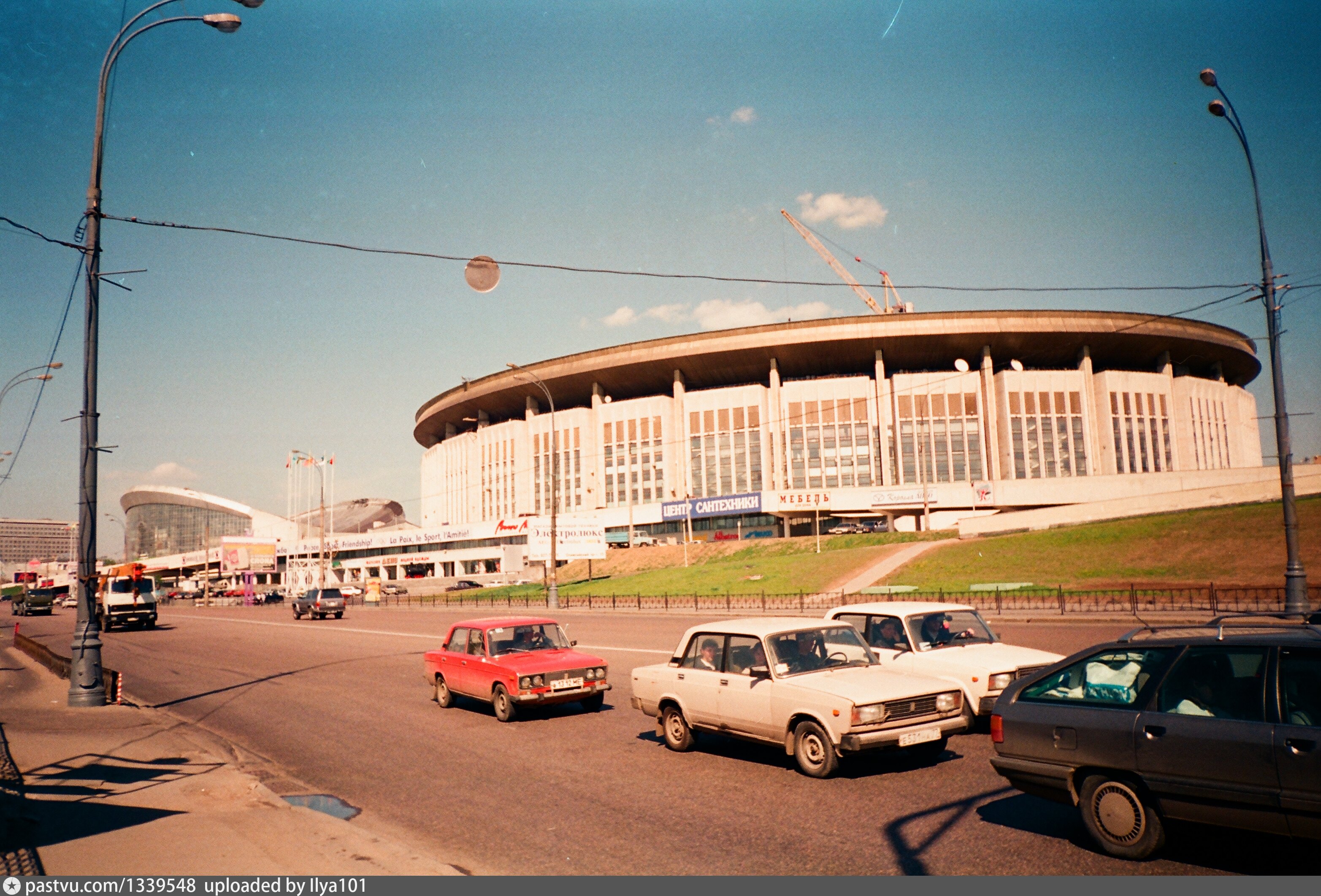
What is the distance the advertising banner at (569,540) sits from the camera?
6166 cm

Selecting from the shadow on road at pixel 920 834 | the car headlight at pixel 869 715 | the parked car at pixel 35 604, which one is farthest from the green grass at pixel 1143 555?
the parked car at pixel 35 604

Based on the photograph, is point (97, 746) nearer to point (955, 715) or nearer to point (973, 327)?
point (955, 715)

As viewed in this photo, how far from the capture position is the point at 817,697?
29.5 feet

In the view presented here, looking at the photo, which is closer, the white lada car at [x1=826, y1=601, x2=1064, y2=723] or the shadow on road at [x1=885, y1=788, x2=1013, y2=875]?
the shadow on road at [x1=885, y1=788, x2=1013, y2=875]

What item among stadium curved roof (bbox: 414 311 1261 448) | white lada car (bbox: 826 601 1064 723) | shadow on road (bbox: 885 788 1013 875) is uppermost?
stadium curved roof (bbox: 414 311 1261 448)

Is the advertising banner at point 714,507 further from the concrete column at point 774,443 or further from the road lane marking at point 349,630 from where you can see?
the road lane marking at point 349,630

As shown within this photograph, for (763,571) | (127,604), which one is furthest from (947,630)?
(127,604)

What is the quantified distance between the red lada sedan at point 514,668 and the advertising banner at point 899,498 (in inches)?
2735

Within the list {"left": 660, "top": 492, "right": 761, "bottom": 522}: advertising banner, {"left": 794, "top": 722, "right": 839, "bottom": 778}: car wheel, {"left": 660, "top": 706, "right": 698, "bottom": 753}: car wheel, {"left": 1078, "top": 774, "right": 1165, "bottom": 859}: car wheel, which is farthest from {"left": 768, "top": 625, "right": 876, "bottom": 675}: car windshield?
{"left": 660, "top": 492, "right": 761, "bottom": 522}: advertising banner

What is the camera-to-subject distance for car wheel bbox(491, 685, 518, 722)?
13.2 m

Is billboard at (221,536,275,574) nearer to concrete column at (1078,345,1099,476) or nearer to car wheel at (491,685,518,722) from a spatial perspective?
concrete column at (1078,345,1099,476)

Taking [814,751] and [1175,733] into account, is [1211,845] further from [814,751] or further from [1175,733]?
[814,751]

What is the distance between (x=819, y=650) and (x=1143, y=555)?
124ft

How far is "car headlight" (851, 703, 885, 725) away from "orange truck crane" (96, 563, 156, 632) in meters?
43.1
